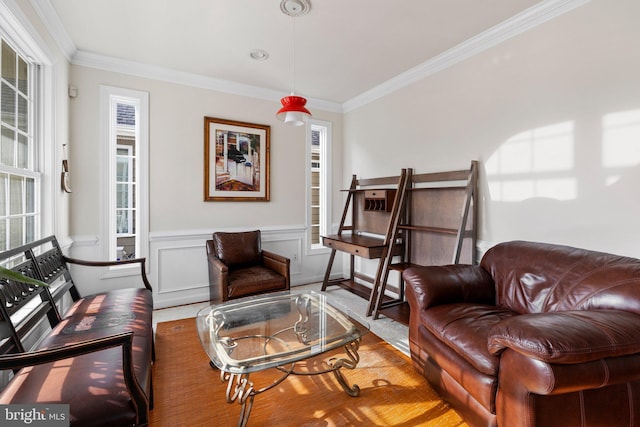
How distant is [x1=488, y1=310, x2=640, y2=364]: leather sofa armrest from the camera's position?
114 cm

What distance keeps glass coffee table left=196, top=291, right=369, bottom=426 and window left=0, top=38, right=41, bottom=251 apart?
4.58 feet

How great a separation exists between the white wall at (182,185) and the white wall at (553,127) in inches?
72.2

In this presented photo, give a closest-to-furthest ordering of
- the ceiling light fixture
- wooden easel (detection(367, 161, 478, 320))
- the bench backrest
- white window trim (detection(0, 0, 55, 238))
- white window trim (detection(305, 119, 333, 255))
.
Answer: the bench backrest, the ceiling light fixture, white window trim (detection(0, 0, 55, 238)), wooden easel (detection(367, 161, 478, 320)), white window trim (detection(305, 119, 333, 255))

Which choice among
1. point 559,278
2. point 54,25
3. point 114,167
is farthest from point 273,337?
point 54,25

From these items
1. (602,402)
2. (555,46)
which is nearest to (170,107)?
(555,46)

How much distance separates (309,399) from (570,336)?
139 centimetres

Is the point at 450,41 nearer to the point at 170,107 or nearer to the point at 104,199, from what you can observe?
the point at 170,107

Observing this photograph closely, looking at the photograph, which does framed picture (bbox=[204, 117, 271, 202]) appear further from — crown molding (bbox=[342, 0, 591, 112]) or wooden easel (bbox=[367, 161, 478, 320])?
wooden easel (bbox=[367, 161, 478, 320])

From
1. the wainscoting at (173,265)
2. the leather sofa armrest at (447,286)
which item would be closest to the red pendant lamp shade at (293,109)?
A: the leather sofa armrest at (447,286)

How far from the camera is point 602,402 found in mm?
1285

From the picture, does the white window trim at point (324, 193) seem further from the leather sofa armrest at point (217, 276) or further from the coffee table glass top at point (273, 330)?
the coffee table glass top at point (273, 330)

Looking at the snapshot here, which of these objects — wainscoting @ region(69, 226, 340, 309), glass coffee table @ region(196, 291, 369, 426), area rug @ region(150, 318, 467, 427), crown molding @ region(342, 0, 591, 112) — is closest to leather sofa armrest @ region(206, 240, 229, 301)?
wainscoting @ region(69, 226, 340, 309)

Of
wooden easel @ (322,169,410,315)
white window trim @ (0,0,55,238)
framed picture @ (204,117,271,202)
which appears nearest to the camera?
white window trim @ (0,0,55,238)

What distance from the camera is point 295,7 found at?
2.15 meters
